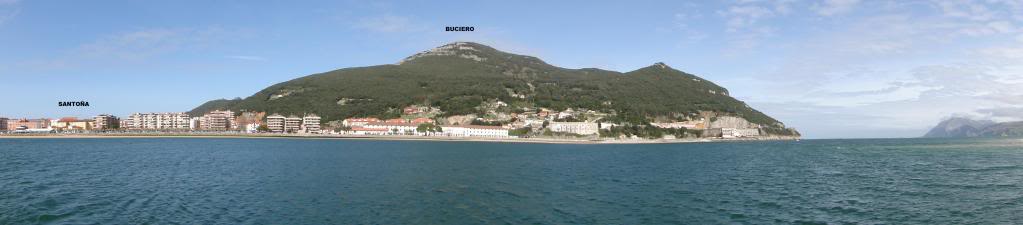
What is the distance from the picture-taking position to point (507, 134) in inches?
6294

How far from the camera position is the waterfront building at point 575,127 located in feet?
531

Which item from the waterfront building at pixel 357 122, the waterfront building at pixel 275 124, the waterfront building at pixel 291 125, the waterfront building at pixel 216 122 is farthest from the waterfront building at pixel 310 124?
the waterfront building at pixel 216 122

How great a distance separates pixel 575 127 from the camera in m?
164

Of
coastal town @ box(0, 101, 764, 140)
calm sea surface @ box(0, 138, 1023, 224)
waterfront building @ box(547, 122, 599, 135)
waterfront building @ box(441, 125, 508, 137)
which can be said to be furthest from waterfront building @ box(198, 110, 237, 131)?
calm sea surface @ box(0, 138, 1023, 224)

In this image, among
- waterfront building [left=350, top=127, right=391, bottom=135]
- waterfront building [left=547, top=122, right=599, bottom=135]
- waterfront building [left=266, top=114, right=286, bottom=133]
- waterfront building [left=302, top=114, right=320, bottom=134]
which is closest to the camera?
waterfront building [left=350, top=127, right=391, bottom=135]

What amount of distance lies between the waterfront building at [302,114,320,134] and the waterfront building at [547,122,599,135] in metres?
68.8

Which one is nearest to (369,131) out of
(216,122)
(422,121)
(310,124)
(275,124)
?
(422,121)

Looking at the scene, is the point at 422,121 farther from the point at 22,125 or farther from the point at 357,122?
the point at 22,125

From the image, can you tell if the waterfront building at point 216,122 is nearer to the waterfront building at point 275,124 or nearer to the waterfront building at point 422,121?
the waterfront building at point 275,124

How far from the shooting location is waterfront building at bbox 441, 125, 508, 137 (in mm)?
158625

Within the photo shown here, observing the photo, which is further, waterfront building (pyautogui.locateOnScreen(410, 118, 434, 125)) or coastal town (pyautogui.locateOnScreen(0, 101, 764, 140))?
waterfront building (pyautogui.locateOnScreen(410, 118, 434, 125))

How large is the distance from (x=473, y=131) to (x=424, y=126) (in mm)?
14623

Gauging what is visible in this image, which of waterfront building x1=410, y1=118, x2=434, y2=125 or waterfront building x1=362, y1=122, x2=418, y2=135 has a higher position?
waterfront building x1=410, y1=118, x2=434, y2=125

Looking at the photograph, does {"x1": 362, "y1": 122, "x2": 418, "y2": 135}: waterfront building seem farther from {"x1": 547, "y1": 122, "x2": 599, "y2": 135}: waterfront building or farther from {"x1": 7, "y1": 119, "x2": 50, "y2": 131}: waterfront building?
{"x1": 7, "y1": 119, "x2": 50, "y2": 131}: waterfront building
